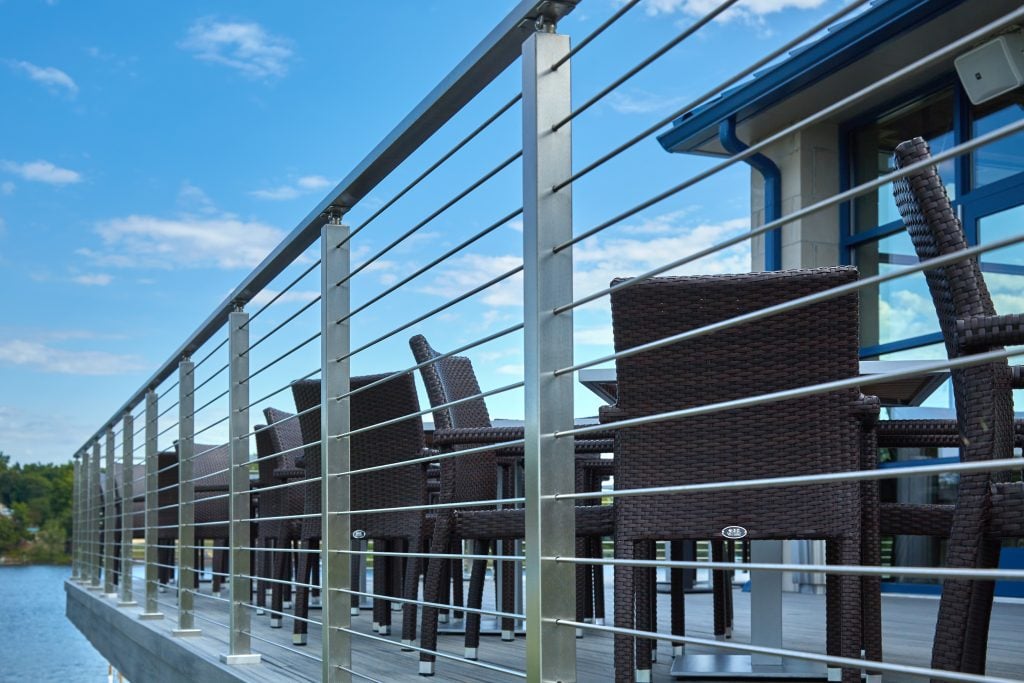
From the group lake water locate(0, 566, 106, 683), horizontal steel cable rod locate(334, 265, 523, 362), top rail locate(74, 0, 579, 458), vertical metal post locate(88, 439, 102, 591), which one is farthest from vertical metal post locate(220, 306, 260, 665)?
vertical metal post locate(88, 439, 102, 591)

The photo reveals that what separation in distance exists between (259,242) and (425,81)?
3766 millimetres

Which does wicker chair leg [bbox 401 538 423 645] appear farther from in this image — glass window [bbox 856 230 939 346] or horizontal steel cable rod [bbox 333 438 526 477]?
glass window [bbox 856 230 939 346]

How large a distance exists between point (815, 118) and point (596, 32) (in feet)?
1.50

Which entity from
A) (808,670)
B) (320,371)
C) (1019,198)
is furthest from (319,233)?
(1019,198)

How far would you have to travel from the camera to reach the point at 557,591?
141cm

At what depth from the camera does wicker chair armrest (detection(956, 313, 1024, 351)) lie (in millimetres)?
1481

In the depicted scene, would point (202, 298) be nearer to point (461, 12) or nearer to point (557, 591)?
point (461, 12)

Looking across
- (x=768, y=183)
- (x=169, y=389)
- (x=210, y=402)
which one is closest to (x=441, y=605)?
(x=210, y=402)

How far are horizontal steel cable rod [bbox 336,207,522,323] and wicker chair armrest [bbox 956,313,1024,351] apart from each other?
23.5 inches

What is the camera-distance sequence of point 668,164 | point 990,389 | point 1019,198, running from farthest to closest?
point 668,164 < point 1019,198 < point 990,389

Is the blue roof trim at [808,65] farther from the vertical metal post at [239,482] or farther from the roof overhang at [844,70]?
the vertical metal post at [239,482]

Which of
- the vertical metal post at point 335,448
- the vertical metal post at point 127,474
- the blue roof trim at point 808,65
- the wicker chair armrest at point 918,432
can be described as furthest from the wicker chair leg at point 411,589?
the blue roof trim at point 808,65

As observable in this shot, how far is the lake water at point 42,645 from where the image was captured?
18.5ft

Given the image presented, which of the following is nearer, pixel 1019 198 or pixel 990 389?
pixel 990 389
